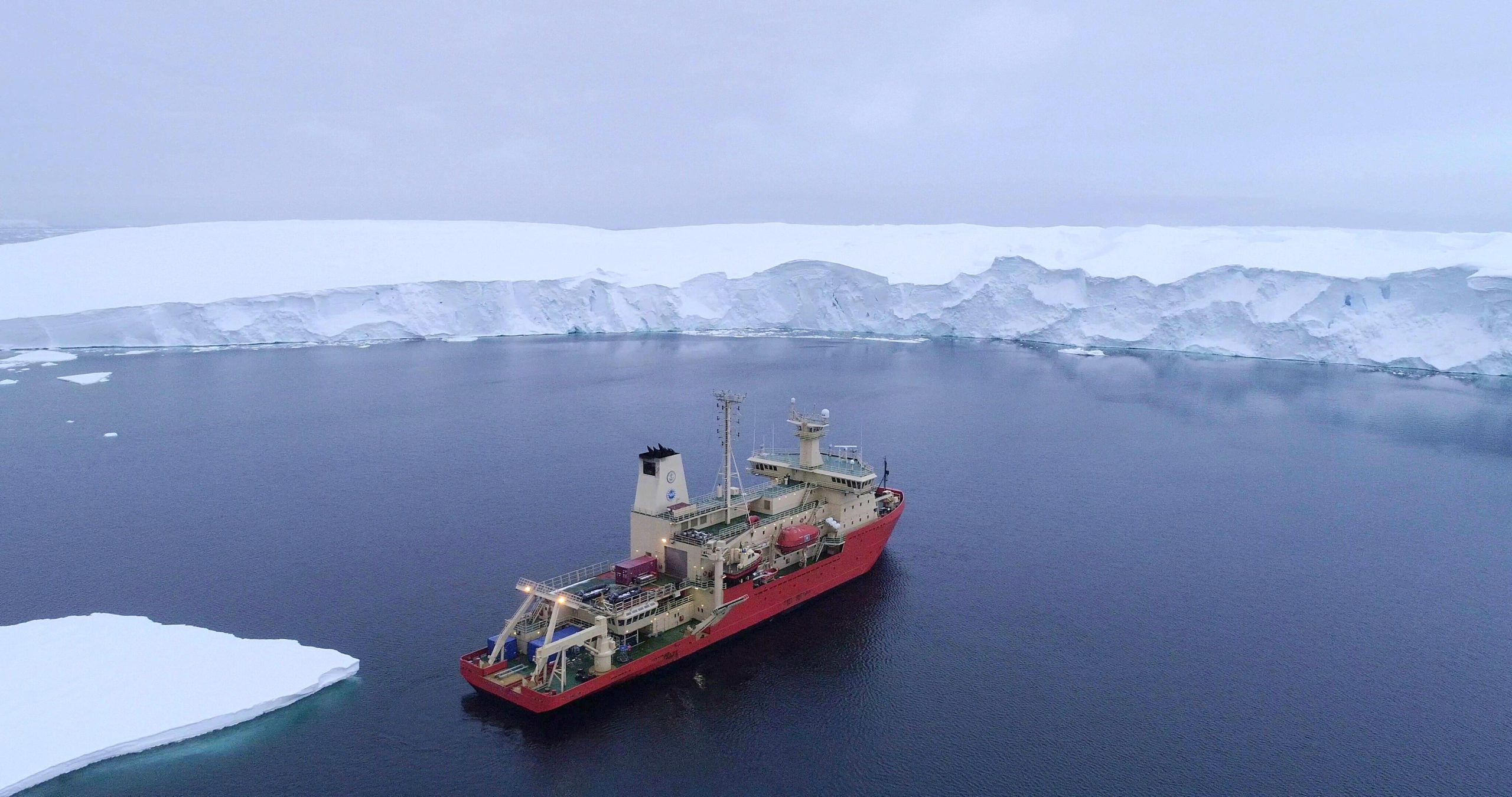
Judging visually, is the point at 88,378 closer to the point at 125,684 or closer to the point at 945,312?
the point at 125,684

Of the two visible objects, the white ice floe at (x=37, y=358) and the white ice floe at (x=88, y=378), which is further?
the white ice floe at (x=37, y=358)

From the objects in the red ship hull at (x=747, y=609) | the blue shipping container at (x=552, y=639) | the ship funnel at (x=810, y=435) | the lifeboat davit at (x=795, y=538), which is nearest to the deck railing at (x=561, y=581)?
the blue shipping container at (x=552, y=639)

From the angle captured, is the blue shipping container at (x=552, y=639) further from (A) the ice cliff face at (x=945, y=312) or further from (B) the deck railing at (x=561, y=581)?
(A) the ice cliff face at (x=945, y=312)

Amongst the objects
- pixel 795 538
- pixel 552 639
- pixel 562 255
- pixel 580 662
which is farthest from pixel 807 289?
pixel 552 639

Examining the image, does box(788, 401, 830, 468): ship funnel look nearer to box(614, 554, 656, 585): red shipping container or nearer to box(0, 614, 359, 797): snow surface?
box(614, 554, 656, 585): red shipping container

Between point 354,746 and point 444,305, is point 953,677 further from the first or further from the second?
point 444,305

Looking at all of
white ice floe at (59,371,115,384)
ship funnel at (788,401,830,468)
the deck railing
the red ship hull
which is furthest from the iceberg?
the deck railing

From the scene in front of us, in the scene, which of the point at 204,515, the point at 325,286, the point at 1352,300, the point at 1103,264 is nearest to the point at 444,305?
the point at 325,286
